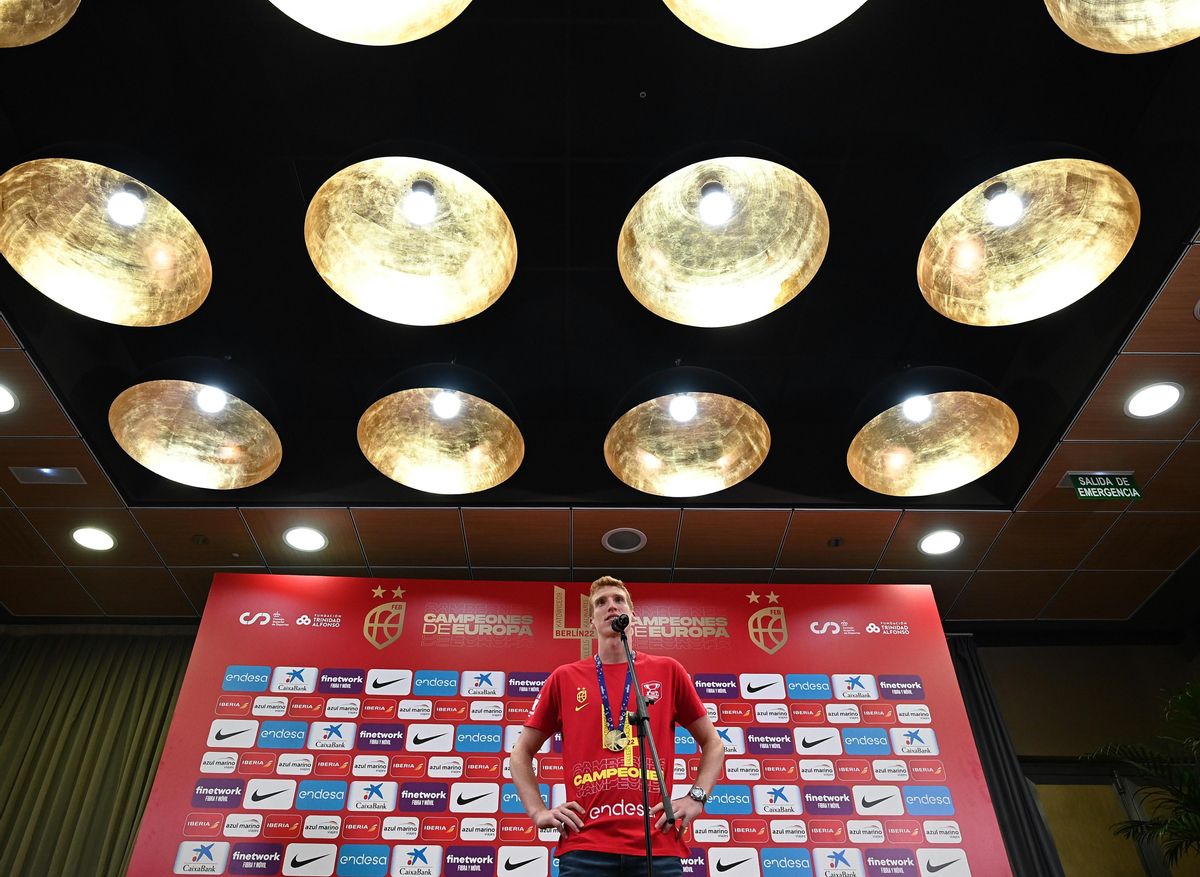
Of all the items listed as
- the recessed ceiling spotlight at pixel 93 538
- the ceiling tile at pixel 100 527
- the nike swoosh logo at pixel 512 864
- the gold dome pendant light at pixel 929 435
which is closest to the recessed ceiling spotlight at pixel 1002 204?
the gold dome pendant light at pixel 929 435

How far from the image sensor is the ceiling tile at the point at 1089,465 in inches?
170

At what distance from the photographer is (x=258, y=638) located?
479cm

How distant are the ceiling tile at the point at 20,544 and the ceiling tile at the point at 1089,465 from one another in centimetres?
578

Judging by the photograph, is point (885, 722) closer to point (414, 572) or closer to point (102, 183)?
point (414, 572)

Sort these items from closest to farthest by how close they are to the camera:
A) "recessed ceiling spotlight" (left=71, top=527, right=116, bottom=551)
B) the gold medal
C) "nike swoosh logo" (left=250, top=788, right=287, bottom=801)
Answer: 1. the gold medal
2. "nike swoosh logo" (left=250, top=788, right=287, bottom=801)
3. "recessed ceiling spotlight" (left=71, top=527, right=116, bottom=551)

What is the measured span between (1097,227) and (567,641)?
3.38 m

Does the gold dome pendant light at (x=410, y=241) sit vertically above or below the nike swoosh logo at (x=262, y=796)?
above

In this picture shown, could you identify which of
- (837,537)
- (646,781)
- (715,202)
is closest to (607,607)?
(646,781)

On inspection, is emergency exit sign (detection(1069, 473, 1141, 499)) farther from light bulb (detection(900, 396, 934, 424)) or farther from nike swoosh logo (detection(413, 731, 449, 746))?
nike swoosh logo (detection(413, 731, 449, 746))

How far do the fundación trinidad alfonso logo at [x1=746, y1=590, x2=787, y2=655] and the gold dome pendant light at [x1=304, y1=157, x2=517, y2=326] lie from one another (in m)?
2.59

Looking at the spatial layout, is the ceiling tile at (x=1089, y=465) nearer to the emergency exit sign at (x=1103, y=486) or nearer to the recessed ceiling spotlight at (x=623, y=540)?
the emergency exit sign at (x=1103, y=486)

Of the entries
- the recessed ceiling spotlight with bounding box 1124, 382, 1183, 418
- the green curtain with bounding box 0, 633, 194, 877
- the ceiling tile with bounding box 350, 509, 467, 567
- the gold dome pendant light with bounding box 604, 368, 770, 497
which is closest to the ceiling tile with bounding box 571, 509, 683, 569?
the gold dome pendant light with bounding box 604, 368, 770, 497

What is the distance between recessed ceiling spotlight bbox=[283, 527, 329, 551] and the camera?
4.90 meters

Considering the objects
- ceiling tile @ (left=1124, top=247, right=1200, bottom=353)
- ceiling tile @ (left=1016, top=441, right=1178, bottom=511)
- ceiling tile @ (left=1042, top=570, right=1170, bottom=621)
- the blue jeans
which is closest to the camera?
the blue jeans
